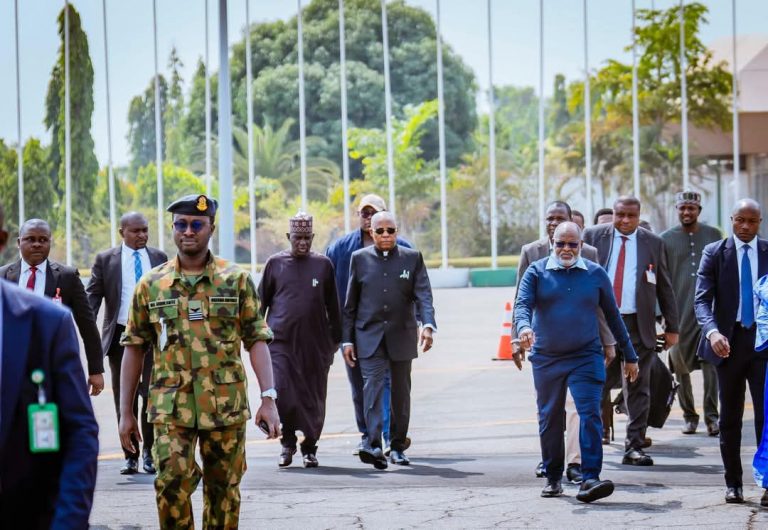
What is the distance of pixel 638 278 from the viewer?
1186 cm

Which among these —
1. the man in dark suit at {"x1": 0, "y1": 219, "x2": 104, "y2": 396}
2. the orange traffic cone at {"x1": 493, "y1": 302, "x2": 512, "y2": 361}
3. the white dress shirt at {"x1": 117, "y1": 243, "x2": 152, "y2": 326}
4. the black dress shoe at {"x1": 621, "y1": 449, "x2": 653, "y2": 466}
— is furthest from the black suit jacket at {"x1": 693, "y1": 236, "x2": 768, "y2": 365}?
the orange traffic cone at {"x1": 493, "y1": 302, "x2": 512, "y2": 361}

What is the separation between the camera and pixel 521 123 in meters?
122

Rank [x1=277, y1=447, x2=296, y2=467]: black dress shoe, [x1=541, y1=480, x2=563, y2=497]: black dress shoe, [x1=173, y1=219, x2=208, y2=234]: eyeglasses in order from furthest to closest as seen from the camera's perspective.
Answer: [x1=277, y1=447, x2=296, y2=467]: black dress shoe < [x1=541, y1=480, x2=563, y2=497]: black dress shoe < [x1=173, y1=219, x2=208, y2=234]: eyeglasses

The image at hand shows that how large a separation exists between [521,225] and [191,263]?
50693 millimetres

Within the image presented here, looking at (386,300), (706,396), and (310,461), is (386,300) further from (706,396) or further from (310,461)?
(706,396)

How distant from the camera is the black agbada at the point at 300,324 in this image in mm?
11883

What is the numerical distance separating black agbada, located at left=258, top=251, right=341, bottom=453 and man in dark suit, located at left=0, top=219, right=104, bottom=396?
2.10 m

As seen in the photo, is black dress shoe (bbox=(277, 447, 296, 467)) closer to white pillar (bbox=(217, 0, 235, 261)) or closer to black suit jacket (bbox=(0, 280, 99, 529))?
black suit jacket (bbox=(0, 280, 99, 529))

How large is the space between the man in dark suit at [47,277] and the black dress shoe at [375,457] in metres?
2.26

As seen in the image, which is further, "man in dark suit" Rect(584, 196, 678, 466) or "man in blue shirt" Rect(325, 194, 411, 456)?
"man in blue shirt" Rect(325, 194, 411, 456)

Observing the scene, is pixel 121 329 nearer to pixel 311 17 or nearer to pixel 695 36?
pixel 695 36

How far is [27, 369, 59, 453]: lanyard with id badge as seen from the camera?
3859mm

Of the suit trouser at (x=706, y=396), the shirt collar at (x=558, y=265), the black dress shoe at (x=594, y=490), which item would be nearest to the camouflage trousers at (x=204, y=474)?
the black dress shoe at (x=594, y=490)

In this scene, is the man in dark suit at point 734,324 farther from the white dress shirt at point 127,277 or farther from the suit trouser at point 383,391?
the white dress shirt at point 127,277
